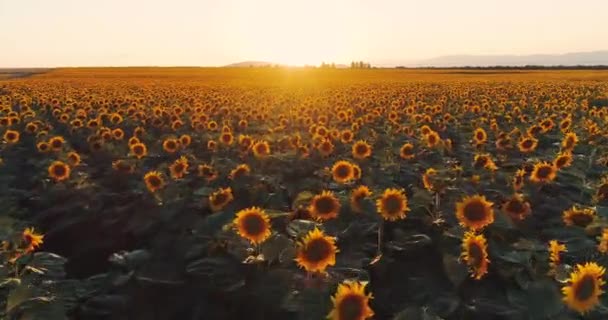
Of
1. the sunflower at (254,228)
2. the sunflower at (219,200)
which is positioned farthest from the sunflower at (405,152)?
the sunflower at (254,228)

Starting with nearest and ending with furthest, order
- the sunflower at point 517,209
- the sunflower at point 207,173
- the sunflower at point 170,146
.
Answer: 1. the sunflower at point 517,209
2. the sunflower at point 207,173
3. the sunflower at point 170,146

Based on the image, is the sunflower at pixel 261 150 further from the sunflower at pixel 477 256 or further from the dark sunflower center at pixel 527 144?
the sunflower at pixel 477 256

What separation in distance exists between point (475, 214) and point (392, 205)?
67cm

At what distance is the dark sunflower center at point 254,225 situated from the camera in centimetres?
442

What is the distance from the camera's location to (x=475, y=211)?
4594mm

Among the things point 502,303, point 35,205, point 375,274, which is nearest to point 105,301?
point 375,274

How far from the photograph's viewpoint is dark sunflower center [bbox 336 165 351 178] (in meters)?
6.38

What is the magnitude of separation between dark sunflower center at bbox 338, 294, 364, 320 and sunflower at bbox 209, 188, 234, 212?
262cm

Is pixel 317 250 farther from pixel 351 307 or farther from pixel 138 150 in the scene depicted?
pixel 138 150

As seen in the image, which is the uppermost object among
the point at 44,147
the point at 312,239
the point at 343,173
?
the point at 312,239

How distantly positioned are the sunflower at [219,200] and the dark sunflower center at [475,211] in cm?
227

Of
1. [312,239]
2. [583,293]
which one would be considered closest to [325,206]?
[312,239]

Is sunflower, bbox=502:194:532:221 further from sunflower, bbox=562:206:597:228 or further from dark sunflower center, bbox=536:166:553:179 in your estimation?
dark sunflower center, bbox=536:166:553:179

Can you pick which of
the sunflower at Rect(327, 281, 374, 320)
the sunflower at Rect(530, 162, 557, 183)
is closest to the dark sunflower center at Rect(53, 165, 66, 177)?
the sunflower at Rect(327, 281, 374, 320)
